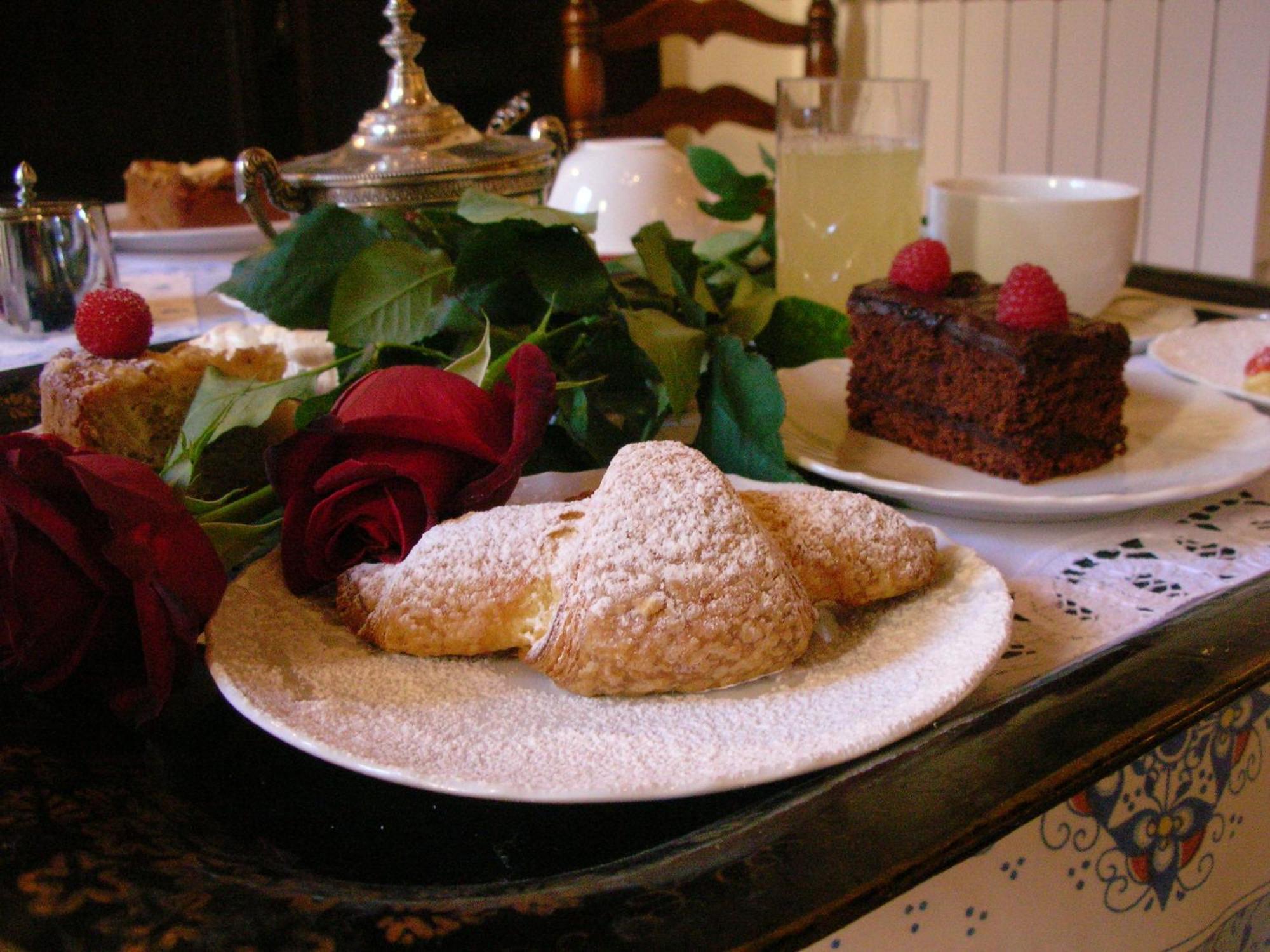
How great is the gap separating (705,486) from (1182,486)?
34 centimetres

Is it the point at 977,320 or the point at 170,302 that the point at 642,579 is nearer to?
the point at 977,320

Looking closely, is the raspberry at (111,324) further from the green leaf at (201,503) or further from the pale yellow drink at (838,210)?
the pale yellow drink at (838,210)

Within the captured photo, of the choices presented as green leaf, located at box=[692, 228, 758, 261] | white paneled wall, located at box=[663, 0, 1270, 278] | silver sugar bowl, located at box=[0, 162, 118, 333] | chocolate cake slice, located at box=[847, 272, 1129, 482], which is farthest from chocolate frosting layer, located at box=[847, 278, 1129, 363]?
white paneled wall, located at box=[663, 0, 1270, 278]

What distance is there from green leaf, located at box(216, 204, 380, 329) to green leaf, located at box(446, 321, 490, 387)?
19 cm

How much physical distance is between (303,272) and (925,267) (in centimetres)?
46

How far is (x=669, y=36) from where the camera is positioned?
94.0 inches

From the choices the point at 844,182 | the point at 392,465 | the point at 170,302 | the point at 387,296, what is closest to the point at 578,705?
the point at 392,465

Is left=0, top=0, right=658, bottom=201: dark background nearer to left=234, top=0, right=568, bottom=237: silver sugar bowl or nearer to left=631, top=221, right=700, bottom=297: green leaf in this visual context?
left=234, top=0, right=568, bottom=237: silver sugar bowl

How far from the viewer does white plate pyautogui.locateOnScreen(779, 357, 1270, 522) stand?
639 millimetres

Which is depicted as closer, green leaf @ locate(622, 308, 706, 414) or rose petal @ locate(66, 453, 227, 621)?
rose petal @ locate(66, 453, 227, 621)

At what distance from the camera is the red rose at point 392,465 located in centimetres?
52

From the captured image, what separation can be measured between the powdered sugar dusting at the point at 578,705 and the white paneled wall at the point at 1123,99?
233 centimetres

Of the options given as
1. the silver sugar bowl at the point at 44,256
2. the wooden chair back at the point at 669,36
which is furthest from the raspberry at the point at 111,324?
the wooden chair back at the point at 669,36

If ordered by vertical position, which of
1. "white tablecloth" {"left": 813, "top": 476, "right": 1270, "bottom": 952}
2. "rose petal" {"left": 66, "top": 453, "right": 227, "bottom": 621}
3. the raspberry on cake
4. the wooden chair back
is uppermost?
the wooden chair back
